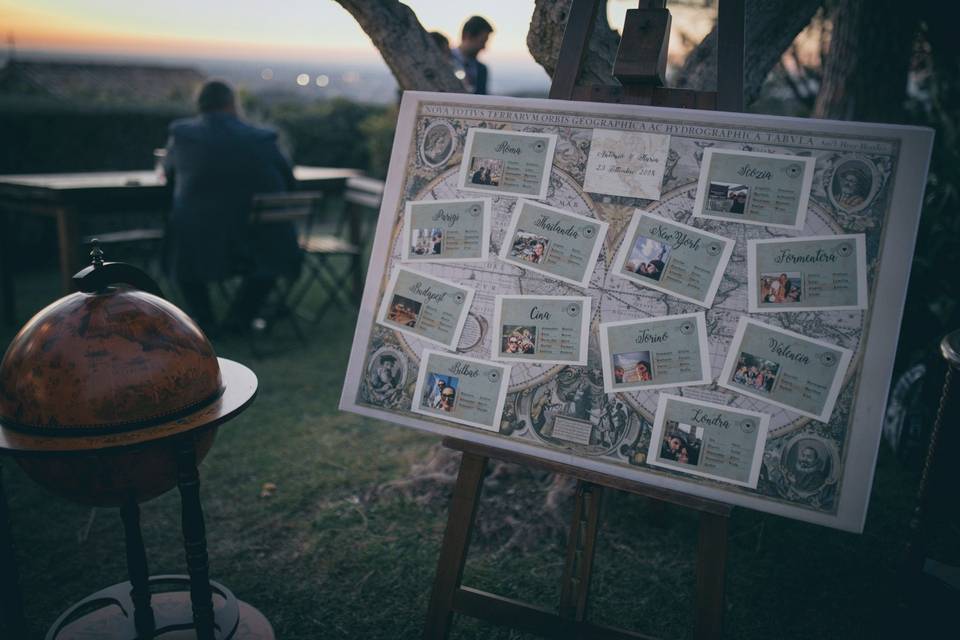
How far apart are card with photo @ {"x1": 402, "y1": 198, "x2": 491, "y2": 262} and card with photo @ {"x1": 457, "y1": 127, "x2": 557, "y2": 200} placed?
6cm

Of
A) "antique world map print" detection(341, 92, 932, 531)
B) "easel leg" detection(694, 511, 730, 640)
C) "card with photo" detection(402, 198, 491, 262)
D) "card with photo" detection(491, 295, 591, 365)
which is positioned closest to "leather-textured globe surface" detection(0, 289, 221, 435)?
"antique world map print" detection(341, 92, 932, 531)

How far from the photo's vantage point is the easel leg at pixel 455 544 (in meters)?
1.89

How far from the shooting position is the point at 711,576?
1646mm

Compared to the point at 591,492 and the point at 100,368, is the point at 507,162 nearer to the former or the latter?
the point at 591,492

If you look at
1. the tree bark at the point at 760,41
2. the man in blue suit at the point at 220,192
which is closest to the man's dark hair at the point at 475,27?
the man in blue suit at the point at 220,192

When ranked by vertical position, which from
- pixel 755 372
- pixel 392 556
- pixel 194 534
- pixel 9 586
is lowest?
pixel 392 556

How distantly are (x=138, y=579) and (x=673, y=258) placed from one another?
5.78 ft

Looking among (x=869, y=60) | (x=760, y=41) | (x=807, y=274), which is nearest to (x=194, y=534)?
(x=807, y=274)

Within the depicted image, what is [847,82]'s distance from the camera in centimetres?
406

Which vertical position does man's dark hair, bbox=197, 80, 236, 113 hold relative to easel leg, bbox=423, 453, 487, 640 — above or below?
above

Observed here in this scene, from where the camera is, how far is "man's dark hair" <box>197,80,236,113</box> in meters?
4.51

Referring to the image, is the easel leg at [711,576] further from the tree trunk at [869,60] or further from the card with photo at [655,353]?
the tree trunk at [869,60]

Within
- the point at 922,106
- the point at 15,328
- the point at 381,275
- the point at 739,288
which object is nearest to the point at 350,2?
the point at 381,275

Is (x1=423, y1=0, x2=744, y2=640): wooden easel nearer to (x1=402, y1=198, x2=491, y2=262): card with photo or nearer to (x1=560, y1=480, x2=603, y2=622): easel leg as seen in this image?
(x1=560, y1=480, x2=603, y2=622): easel leg
